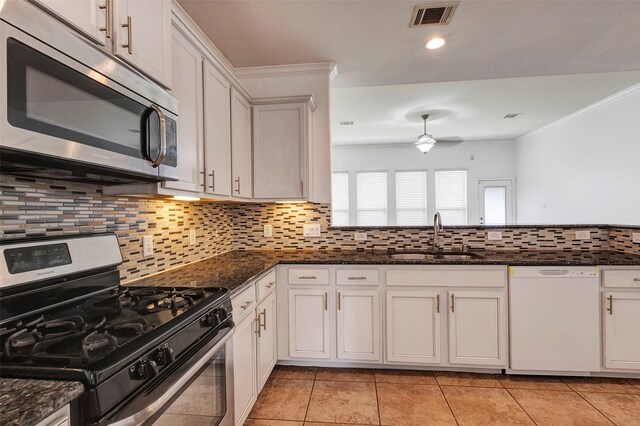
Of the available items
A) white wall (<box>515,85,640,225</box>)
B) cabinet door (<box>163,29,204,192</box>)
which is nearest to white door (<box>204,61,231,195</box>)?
cabinet door (<box>163,29,204,192</box>)

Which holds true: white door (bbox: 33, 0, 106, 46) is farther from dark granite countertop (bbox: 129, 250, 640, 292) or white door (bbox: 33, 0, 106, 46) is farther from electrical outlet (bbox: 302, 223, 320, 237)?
electrical outlet (bbox: 302, 223, 320, 237)

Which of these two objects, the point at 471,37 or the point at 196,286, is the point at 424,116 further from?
the point at 196,286

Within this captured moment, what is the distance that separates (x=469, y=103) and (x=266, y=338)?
4201 mm

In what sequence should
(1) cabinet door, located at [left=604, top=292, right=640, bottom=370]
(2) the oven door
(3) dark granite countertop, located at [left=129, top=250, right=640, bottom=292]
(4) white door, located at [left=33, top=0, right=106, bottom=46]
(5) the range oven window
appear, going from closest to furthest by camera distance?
(2) the oven door, (4) white door, located at [left=33, top=0, right=106, bottom=46], (5) the range oven window, (3) dark granite countertop, located at [left=129, top=250, right=640, bottom=292], (1) cabinet door, located at [left=604, top=292, right=640, bottom=370]

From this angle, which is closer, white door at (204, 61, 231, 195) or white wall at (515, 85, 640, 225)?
white door at (204, 61, 231, 195)

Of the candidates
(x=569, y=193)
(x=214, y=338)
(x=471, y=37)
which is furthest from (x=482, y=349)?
(x=569, y=193)

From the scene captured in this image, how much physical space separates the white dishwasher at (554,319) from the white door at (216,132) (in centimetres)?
218

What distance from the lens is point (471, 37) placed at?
2.30 meters

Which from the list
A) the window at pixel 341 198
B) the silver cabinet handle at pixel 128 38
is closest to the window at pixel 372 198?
the window at pixel 341 198

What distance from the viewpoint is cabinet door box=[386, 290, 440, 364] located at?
2326 mm

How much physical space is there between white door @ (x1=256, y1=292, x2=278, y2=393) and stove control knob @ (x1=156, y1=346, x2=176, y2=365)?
0.99 m

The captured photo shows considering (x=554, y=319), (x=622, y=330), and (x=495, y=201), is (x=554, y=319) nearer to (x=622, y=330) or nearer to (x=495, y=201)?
(x=622, y=330)

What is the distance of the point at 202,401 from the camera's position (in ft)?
4.13

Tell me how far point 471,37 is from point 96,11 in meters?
2.37
